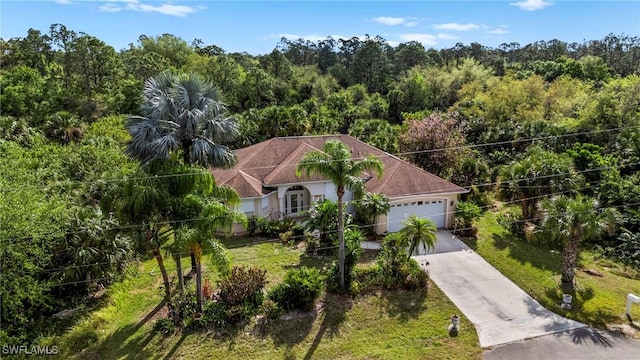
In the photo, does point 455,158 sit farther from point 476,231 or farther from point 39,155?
point 39,155

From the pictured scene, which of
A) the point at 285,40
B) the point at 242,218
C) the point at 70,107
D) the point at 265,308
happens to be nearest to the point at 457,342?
the point at 265,308

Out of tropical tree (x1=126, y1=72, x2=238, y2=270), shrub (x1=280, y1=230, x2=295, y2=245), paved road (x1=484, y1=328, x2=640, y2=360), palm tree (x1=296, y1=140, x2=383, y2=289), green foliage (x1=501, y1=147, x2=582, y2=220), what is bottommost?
paved road (x1=484, y1=328, x2=640, y2=360)

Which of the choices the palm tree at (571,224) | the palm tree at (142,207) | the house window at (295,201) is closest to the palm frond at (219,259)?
→ the palm tree at (142,207)

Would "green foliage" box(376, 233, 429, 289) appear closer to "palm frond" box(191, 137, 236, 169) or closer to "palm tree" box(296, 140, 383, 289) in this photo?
"palm tree" box(296, 140, 383, 289)

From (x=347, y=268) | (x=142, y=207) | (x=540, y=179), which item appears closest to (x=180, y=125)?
(x=142, y=207)

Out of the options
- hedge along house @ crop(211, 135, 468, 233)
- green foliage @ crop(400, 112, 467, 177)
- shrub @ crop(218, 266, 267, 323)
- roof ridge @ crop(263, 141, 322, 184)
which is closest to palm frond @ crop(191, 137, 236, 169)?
shrub @ crop(218, 266, 267, 323)

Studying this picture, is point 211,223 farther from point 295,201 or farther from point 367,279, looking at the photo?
point 295,201
